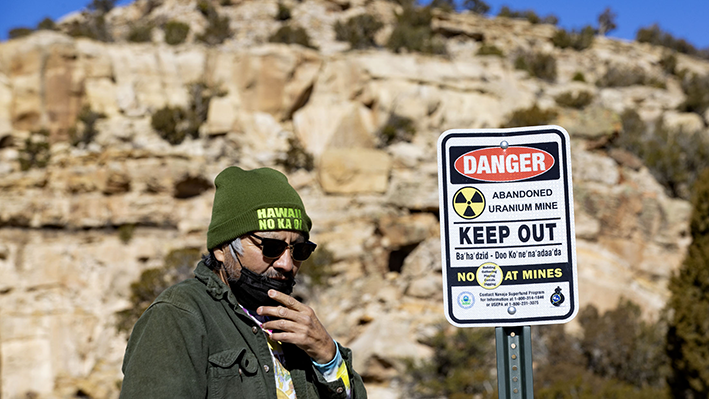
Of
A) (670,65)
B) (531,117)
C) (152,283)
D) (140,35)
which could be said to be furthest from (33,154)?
(670,65)

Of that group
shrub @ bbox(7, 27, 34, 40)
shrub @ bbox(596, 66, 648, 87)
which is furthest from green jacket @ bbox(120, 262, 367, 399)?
shrub @ bbox(596, 66, 648, 87)

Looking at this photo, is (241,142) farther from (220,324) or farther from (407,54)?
(220,324)

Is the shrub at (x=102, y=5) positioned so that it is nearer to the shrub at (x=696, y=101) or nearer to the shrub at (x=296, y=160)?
the shrub at (x=296, y=160)

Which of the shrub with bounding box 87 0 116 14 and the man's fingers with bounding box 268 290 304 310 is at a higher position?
the shrub with bounding box 87 0 116 14

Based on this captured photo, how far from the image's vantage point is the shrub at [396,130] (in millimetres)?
17312

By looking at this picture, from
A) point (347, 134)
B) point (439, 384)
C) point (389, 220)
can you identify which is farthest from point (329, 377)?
point (347, 134)

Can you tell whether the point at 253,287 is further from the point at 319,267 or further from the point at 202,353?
the point at 319,267

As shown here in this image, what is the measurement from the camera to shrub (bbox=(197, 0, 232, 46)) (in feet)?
66.7

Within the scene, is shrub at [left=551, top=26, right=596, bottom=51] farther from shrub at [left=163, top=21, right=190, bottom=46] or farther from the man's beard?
the man's beard

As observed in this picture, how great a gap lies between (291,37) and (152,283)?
10.6 meters

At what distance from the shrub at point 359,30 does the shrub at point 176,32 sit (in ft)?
18.4

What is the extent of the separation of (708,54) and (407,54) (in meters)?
21.4

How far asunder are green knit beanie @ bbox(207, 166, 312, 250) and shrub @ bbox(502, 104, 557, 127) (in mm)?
16318

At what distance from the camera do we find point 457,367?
1020 cm
